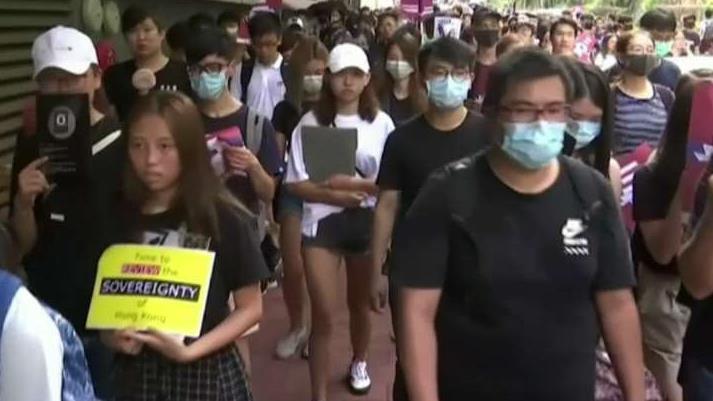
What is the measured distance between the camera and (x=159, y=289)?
3314 millimetres

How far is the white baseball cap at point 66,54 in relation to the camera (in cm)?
443

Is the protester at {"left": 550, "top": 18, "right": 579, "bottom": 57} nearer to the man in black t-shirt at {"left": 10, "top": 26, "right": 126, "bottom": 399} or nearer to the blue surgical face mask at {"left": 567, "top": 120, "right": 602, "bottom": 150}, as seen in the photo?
the blue surgical face mask at {"left": 567, "top": 120, "right": 602, "bottom": 150}

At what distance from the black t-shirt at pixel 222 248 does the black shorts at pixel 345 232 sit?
2146 millimetres

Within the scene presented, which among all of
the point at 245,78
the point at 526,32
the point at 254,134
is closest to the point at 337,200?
the point at 254,134

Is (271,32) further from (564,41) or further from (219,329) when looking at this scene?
(219,329)

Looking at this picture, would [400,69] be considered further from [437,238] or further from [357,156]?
[437,238]

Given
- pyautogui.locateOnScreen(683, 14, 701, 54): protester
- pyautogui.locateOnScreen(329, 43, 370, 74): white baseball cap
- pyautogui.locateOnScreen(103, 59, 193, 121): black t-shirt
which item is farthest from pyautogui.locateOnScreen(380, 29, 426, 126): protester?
pyautogui.locateOnScreen(683, 14, 701, 54): protester

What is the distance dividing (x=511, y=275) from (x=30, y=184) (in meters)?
1.78

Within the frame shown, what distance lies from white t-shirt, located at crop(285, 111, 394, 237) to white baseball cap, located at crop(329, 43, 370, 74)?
0.81 feet

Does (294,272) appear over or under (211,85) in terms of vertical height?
under

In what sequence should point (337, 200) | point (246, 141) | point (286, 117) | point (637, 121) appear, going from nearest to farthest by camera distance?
point (246, 141), point (337, 200), point (637, 121), point (286, 117)

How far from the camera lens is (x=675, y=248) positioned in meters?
4.01

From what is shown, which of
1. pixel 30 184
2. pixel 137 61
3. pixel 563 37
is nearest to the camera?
pixel 30 184

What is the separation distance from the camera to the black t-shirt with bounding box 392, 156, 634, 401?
3021mm
